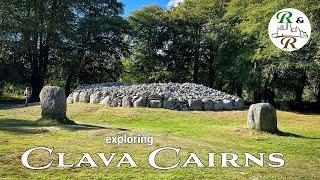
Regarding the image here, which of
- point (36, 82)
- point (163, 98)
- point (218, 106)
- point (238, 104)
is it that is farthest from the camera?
point (36, 82)

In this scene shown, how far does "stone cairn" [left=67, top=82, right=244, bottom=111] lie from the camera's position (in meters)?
24.9

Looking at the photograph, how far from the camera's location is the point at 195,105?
24984 millimetres

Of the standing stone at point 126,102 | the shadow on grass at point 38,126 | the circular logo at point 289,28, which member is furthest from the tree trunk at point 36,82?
the circular logo at point 289,28

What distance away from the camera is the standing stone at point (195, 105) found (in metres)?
24.9

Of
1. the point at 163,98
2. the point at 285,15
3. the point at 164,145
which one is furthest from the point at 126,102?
the point at 164,145

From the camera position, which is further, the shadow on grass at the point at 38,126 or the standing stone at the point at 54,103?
the standing stone at the point at 54,103

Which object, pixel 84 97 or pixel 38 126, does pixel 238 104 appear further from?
pixel 38 126

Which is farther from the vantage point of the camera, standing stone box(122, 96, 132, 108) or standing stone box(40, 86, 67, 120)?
standing stone box(122, 96, 132, 108)

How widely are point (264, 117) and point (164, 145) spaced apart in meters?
4.63

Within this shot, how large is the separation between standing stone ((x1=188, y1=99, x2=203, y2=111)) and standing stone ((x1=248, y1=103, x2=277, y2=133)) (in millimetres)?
8553

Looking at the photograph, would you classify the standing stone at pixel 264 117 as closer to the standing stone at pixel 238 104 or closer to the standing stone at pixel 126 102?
the standing stone at pixel 126 102

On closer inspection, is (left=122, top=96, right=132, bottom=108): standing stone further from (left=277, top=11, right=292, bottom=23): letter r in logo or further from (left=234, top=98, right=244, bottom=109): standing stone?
(left=277, top=11, right=292, bottom=23): letter r in logo

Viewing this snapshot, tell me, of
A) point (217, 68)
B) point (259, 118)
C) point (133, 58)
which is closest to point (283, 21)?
point (259, 118)

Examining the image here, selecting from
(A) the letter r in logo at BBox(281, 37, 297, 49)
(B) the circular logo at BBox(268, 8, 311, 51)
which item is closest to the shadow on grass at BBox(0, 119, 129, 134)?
(B) the circular logo at BBox(268, 8, 311, 51)
